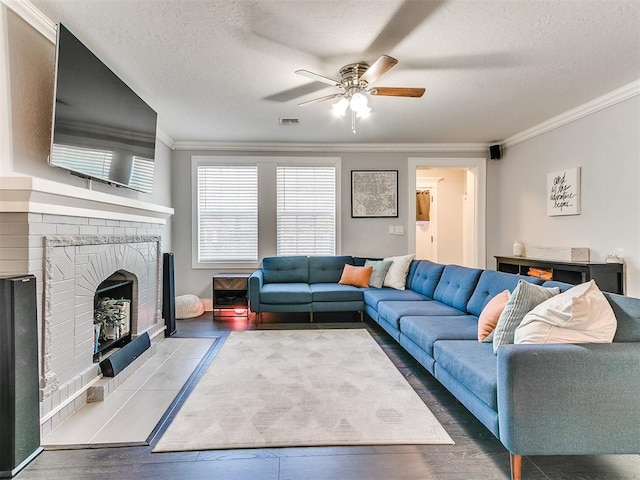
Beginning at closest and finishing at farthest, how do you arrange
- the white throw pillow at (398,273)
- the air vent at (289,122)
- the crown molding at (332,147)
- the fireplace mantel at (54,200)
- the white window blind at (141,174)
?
the fireplace mantel at (54,200)
the white window blind at (141,174)
the air vent at (289,122)
the white throw pillow at (398,273)
the crown molding at (332,147)

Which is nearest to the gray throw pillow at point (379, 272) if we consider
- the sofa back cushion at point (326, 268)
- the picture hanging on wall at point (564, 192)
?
the sofa back cushion at point (326, 268)

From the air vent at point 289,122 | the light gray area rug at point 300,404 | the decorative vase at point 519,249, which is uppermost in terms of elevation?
the air vent at point 289,122

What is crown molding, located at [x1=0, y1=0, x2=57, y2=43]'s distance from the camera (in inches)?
75.0

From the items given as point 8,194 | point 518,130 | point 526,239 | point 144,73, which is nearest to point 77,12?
point 144,73

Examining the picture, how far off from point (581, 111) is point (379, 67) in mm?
2765

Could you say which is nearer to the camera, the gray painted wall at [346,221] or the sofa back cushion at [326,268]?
the sofa back cushion at [326,268]

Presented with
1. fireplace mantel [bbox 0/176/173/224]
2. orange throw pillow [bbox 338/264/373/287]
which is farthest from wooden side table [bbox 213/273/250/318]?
fireplace mantel [bbox 0/176/173/224]

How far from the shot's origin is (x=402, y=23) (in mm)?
2150

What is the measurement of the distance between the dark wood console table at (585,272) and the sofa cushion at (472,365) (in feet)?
6.13

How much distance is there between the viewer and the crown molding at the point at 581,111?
10.1 ft

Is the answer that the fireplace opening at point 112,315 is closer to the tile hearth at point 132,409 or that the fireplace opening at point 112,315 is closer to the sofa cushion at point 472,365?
the tile hearth at point 132,409

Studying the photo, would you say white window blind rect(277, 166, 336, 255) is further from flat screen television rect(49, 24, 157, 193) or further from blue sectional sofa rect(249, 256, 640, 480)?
blue sectional sofa rect(249, 256, 640, 480)

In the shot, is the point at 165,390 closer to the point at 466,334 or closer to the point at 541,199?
the point at 466,334

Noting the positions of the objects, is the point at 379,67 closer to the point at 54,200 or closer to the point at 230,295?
the point at 54,200
